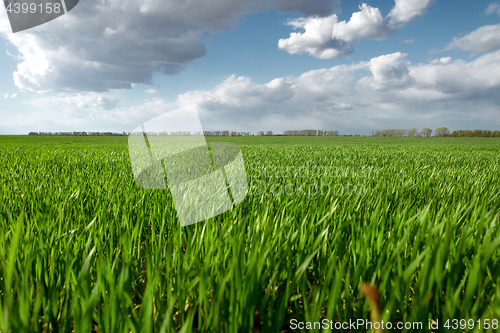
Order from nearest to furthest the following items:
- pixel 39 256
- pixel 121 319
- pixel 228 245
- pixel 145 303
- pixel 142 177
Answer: pixel 145 303
pixel 121 319
pixel 39 256
pixel 228 245
pixel 142 177

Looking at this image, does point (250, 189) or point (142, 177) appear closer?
point (250, 189)

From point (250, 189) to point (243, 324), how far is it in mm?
1768

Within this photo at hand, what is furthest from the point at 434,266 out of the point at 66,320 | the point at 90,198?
the point at 90,198

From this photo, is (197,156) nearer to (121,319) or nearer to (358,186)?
(358,186)

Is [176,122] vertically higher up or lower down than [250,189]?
higher up

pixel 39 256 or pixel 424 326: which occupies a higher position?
pixel 39 256

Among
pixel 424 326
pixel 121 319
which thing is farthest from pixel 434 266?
pixel 121 319

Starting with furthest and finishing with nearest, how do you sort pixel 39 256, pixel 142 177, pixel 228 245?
1. pixel 142 177
2. pixel 228 245
3. pixel 39 256

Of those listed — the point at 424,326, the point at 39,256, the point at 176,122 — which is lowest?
the point at 424,326

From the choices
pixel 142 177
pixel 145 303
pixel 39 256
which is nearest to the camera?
pixel 145 303

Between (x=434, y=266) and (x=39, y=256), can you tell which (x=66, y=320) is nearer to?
(x=39, y=256)

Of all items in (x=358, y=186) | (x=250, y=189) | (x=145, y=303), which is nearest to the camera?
(x=145, y=303)

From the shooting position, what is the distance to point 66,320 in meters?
0.75

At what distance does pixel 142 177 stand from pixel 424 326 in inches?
117
